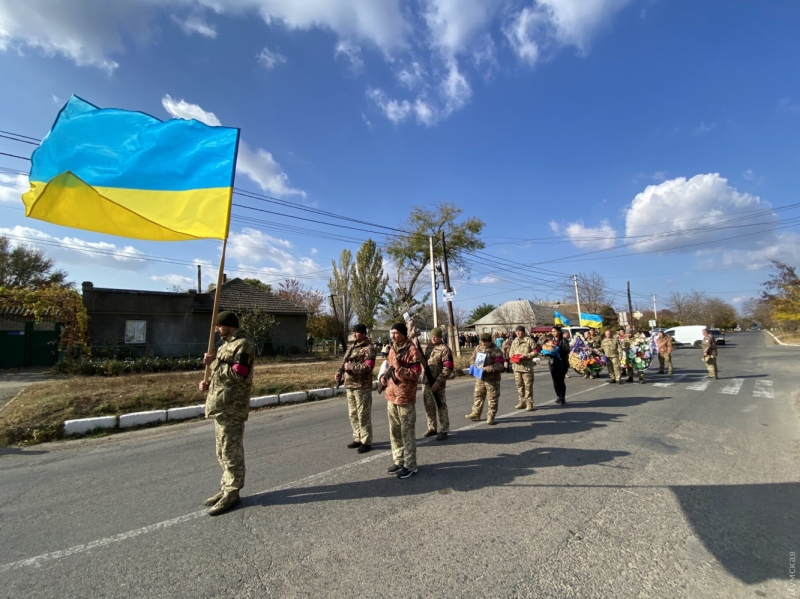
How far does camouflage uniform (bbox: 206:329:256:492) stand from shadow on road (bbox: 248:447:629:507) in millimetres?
388

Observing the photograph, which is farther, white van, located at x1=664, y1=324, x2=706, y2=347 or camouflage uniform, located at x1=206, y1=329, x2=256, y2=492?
white van, located at x1=664, y1=324, x2=706, y2=347

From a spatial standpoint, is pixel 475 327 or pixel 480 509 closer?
pixel 480 509

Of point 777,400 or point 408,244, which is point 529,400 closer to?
point 777,400

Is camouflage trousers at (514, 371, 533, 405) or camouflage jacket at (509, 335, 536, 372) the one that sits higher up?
camouflage jacket at (509, 335, 536, 372)

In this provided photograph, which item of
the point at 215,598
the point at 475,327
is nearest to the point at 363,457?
the point at 215,598

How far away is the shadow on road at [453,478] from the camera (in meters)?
3.97

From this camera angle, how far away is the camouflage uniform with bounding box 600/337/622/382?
12391 millimetres

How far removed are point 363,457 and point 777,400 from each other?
A: 34.4 feet

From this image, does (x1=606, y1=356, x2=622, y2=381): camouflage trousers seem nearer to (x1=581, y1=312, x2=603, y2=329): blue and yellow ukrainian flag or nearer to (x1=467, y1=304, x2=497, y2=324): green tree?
(x1=581, y1=312, x2=603, y2=329): blue and yellow ukrainian flag

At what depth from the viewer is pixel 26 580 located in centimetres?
273

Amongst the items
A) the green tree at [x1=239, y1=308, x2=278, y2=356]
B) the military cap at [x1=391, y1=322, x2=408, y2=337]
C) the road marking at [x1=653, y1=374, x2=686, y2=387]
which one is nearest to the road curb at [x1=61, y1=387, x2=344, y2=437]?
the military cap at [x1=391, y1=322, x2=408, y2=337]

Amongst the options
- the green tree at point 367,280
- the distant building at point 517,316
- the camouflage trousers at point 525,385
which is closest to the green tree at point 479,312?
the distant building at point 517,316

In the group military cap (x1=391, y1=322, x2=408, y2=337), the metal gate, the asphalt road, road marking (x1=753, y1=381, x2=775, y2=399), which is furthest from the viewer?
the metal gate

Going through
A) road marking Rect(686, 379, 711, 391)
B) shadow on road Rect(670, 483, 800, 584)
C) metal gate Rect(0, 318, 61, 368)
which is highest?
metal gate Rect(0, 318, 61, 368)
